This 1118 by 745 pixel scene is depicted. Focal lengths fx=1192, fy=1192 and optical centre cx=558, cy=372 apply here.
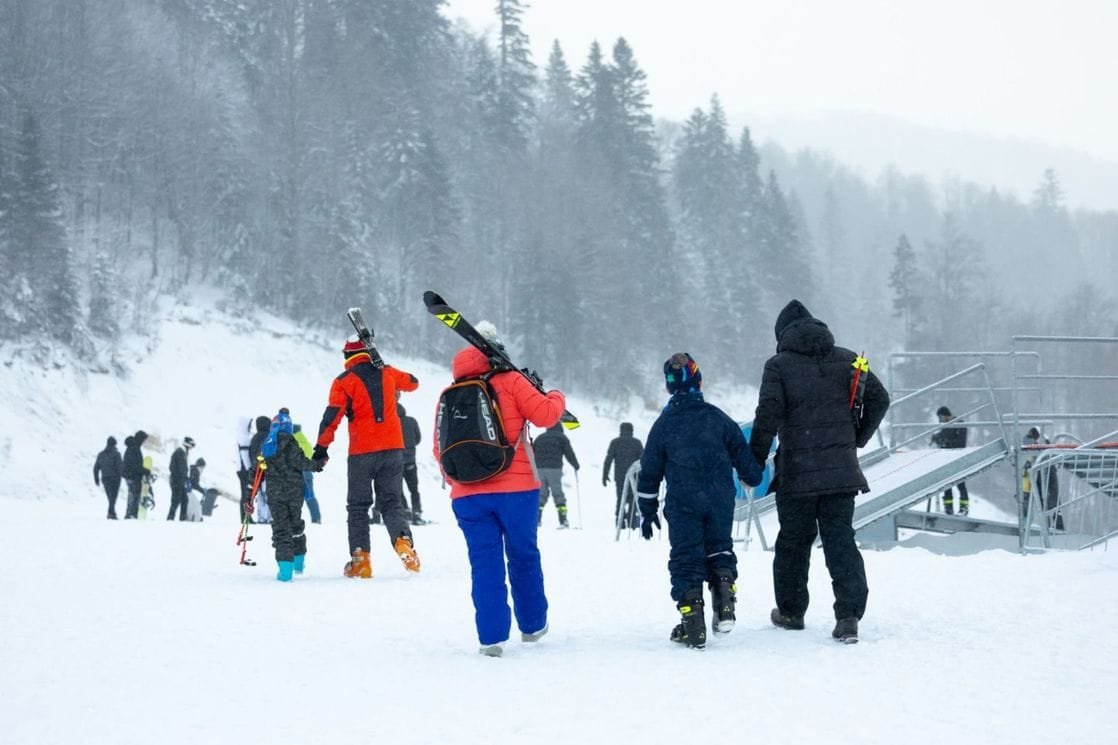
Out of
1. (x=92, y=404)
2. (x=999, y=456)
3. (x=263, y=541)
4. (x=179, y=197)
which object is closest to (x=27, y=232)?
(x=92, y=404)

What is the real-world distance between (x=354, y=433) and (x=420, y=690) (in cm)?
497

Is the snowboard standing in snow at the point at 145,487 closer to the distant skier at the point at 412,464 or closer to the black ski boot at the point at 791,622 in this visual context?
Result: the distant skier at the point at 412,464

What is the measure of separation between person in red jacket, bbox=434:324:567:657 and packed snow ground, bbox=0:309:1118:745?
0.25 meters

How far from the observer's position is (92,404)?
100ft

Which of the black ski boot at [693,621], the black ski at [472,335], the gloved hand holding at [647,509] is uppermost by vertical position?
the black ski at [472,335]

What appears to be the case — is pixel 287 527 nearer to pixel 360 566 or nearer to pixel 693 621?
pixel 360 566

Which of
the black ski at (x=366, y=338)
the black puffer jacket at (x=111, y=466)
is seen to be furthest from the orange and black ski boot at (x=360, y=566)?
the black puffer jacket at (x=111, y=466)

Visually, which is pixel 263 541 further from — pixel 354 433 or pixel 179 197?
pixel 179 197

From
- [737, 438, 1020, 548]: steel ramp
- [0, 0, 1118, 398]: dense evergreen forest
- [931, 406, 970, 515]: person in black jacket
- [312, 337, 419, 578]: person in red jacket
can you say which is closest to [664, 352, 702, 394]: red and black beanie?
[312, 337, 419, 578]: person in red jacket

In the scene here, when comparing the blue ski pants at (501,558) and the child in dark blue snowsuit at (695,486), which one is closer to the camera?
the blue ski pants at (501,558)

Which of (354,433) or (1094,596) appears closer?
(1094,596)

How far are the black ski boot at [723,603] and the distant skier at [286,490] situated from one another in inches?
180

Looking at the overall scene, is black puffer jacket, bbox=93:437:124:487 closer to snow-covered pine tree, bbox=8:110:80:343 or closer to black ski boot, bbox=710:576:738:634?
snow-covered pine tree, bbox=8:110:80:343

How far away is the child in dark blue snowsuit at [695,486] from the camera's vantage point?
636 centimetres
